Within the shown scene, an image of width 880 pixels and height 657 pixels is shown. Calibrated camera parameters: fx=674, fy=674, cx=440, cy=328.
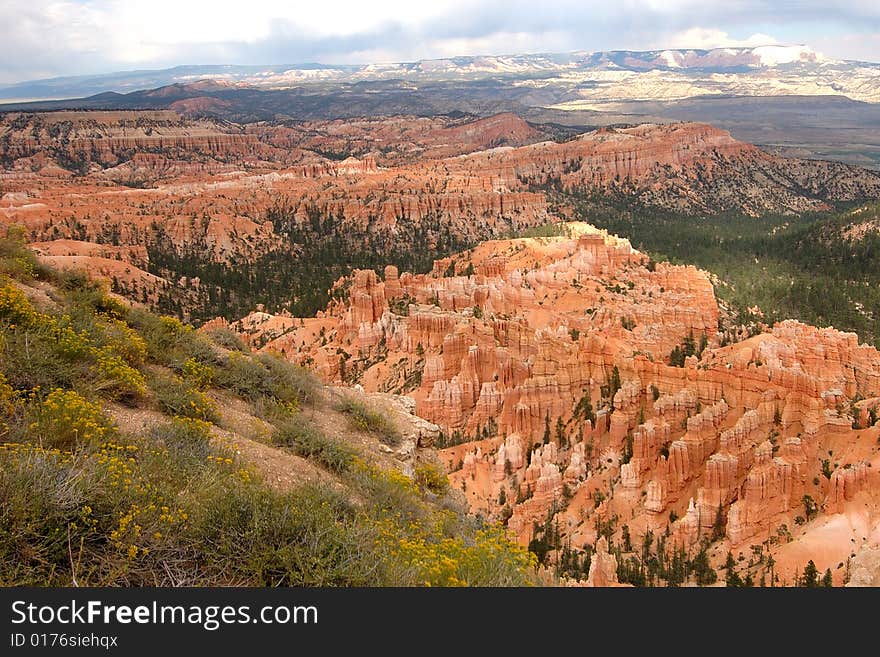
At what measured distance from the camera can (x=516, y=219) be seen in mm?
86500

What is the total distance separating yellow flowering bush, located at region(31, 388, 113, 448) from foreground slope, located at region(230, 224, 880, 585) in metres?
15.2

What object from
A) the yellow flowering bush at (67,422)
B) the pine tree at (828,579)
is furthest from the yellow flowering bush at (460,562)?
the pine tree at (828,579)

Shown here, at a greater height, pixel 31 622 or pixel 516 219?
pixel 31 622

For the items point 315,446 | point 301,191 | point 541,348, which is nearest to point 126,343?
point 315,446

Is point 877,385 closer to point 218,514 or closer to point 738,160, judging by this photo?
point 218,514

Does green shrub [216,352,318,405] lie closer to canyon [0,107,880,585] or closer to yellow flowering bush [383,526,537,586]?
canyon [0,107,880,585]

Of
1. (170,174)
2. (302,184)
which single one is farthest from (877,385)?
(170,174)

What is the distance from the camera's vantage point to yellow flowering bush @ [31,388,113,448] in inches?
289

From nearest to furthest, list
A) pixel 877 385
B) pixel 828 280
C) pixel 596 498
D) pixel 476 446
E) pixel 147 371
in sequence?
1. pixel 147 371
2. pixel 596 498
3. pixel 877 385
4. pixel 476 446
5. pixel 828 280

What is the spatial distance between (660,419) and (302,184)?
88.8m

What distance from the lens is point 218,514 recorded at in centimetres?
638

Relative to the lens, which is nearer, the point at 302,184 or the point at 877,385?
the point at 877,385

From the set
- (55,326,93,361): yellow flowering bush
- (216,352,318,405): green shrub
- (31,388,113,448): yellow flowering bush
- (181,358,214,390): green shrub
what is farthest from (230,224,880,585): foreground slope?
(31,388,113,448): yellow flowering bush

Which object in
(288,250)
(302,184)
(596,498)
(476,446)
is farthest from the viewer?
(302,184)
